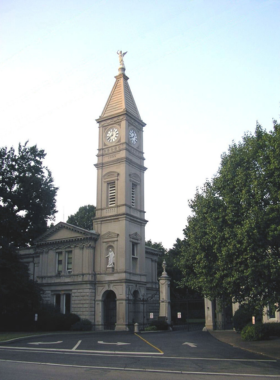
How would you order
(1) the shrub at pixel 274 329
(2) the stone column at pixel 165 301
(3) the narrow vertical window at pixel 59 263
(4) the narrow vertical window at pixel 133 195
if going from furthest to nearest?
(3) the narrow vertical window at pixel 59 263 < (4) the narrow vertical window at pixel 133 195 < (2) the stone column at pixel 165 301 < (1) the shrub at pixel 274 329

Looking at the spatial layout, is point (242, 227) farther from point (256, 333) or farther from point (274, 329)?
point (274, 329)

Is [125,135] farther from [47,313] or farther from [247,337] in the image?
[247,337]

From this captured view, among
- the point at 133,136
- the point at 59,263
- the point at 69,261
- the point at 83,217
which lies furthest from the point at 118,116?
the point at 83,217

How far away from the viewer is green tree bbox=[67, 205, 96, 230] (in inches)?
2889

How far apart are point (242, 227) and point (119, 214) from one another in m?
26.1

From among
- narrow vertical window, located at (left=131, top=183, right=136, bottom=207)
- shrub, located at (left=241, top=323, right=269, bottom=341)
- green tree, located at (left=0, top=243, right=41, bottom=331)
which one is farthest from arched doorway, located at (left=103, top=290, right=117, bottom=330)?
shrub, located at (left=241, top=323, right=269, bottom=341)

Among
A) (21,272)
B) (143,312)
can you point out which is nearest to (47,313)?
(21,272)

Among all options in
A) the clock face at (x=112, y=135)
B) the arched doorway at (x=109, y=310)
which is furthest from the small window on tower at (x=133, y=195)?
the arched doorway at (x=109, y=310)

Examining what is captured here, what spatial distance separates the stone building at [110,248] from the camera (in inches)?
1751

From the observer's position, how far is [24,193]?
170 ft

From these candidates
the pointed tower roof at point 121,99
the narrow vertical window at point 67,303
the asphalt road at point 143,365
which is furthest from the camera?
the pointed tower roof at point 121,99

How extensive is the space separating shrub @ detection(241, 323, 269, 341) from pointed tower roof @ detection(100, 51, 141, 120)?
98.9ft

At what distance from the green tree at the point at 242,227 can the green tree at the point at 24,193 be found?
31747mm

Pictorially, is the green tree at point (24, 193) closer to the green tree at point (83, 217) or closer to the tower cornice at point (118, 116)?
the tower cornice at point (118, 116)
